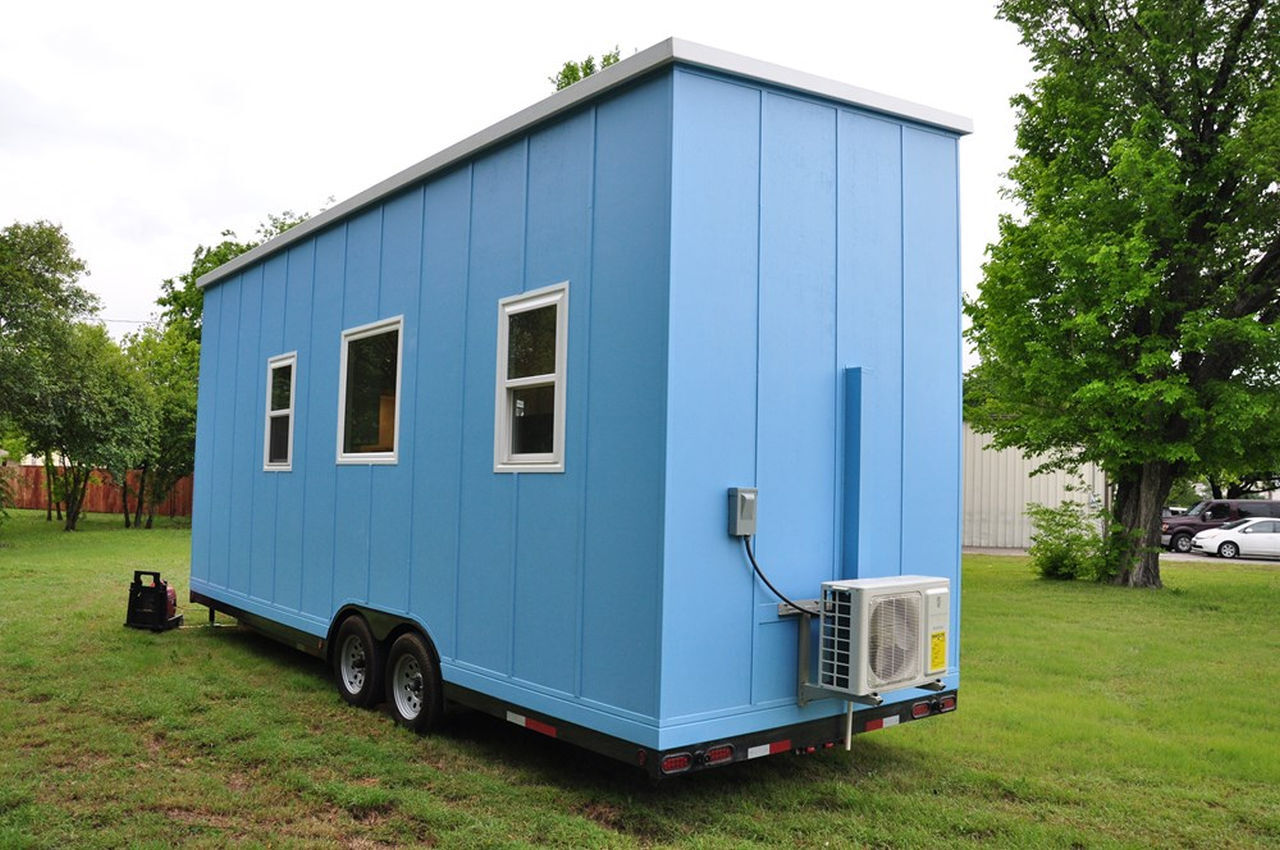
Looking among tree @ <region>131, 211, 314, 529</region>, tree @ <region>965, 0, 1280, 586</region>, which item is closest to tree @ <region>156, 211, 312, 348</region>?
tree @ <region>131, 211, 314, 529</region>

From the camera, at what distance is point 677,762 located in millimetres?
4461

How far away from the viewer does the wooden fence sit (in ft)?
100

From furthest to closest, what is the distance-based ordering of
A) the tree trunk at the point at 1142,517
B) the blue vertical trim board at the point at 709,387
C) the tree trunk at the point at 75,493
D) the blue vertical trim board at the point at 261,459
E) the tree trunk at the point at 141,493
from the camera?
the tree trunk at the point at 141,493 → the tree trunk at the point at 75,493 → the tree trunk at the point at 1142,517 → the blue vertical trim board at the point at 261,459 → the blue vertical trim board at the point at 709,387

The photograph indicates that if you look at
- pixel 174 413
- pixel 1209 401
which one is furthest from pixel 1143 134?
pixel 174 413

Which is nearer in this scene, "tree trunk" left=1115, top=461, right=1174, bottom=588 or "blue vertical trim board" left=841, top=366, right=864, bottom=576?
"blue vertical trim board" left=841, top=366, right=864, bottom=576

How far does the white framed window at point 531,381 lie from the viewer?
530 cm

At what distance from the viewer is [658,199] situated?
15.3ft

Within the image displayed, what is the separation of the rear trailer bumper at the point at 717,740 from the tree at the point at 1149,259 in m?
11.9

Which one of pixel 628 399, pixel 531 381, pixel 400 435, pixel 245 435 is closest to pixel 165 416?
pixel 245 435

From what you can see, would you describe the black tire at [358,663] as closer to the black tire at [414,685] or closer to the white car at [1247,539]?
the black tire at [414,685]

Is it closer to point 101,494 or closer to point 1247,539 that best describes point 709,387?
point 1247,539

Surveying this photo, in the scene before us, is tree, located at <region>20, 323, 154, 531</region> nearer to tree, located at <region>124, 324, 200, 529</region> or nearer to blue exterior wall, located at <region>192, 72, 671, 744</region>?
tree, located at <region>124, 324, 200, 529</region>

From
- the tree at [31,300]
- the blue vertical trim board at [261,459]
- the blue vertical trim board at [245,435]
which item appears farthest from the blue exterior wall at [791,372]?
the tree at [31,300]

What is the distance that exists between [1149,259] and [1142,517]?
15.1 ft
